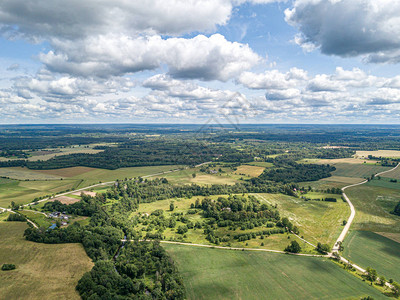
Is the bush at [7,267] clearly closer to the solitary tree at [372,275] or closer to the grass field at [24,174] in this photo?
the solitary tree at [372,275]

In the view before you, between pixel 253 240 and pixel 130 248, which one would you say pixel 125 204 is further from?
pixel 253 240

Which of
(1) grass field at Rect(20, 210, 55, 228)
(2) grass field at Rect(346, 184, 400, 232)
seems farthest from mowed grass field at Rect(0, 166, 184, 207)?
(2) grass field at Rect(346, 184, 400, 232)

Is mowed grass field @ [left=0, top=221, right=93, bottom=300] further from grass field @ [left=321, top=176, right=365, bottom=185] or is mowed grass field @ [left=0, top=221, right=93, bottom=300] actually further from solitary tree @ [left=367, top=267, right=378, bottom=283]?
grass field @ [left=321, top=176, right=365, bottom=185]

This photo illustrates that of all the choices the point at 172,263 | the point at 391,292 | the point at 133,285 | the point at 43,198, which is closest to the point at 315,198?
the point at 391,292

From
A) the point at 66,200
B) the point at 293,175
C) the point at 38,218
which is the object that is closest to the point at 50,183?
the point at 66,200

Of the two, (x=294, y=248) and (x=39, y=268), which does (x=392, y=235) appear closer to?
(x=294, y=248)

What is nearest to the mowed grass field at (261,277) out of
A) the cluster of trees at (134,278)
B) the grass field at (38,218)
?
the cluster of trees at (134,278)
